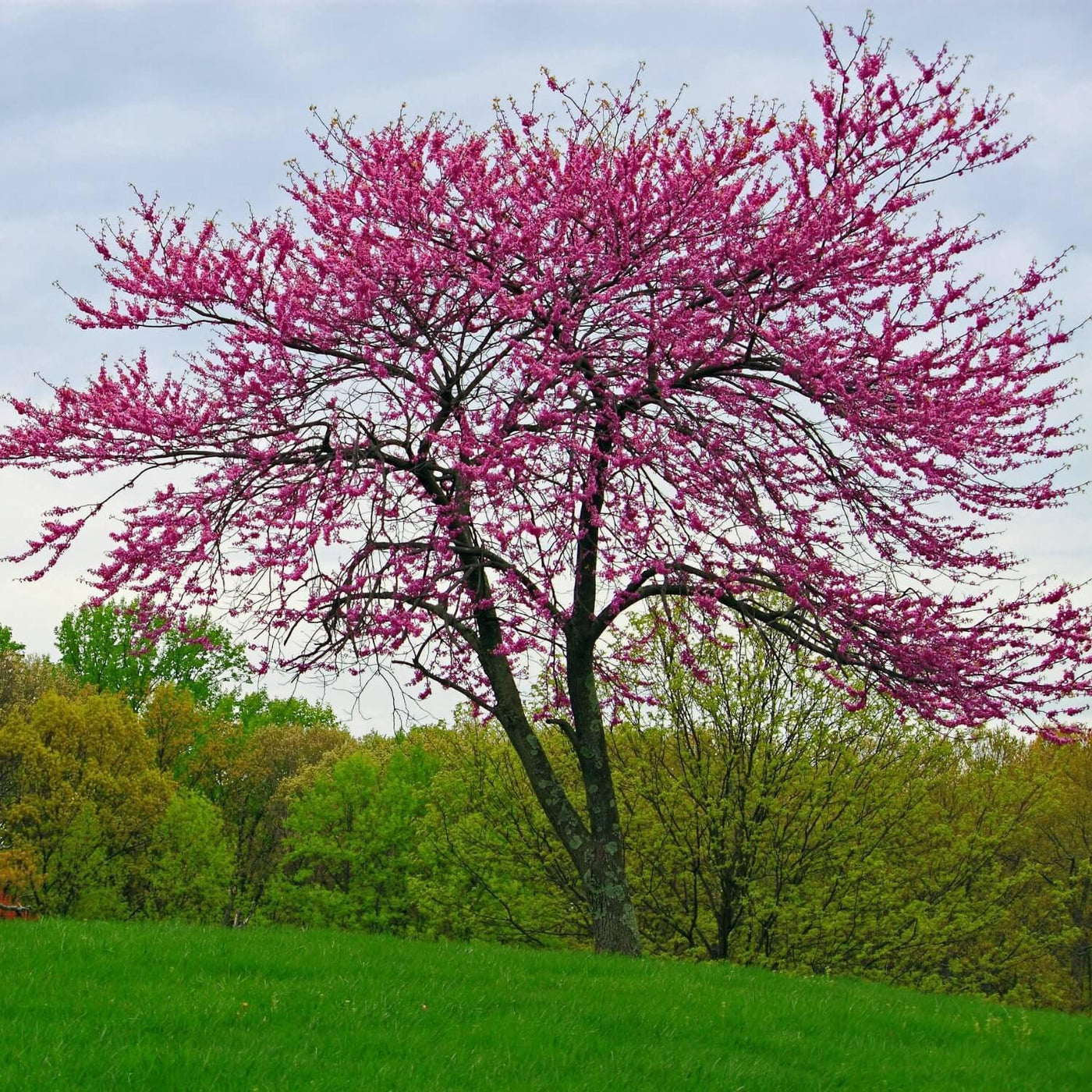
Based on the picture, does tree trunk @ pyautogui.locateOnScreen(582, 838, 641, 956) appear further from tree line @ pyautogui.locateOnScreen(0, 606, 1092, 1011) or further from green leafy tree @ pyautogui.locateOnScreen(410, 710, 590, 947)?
green leafy tree @ pyautogui.locateOnScreen(410, 710, 590, 947)

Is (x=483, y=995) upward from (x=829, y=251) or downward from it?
downward

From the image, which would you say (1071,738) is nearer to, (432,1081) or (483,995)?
(483,995)

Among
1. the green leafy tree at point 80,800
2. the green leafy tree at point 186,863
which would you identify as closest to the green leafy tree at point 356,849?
the green leafy tree at point 186,863

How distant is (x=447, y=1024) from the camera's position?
27.0 feet

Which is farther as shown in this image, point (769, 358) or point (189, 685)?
point (189, 685)

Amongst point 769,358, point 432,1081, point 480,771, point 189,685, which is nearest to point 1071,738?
point 769,358

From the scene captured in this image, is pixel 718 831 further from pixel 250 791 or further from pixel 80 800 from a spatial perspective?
pixel 250 791

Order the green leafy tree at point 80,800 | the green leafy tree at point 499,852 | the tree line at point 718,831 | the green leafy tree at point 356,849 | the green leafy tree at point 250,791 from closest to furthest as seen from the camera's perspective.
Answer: the tree line at point 718,831, the green leafy tree at point 499,852, the green leafy tree at point 80,800, the green leafy tree at point 356,849, the green leafy tree at point 250,791

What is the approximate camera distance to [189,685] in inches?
1980

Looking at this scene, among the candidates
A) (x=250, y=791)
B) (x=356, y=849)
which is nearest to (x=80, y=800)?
(x=356, y=849)

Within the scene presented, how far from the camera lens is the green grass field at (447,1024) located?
7.02m

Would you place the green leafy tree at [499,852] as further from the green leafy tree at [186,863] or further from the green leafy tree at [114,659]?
the green leafy tree at [114,659]

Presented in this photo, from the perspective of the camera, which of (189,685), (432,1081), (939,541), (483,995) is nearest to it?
(432,1081)

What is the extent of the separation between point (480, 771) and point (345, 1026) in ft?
45.9
